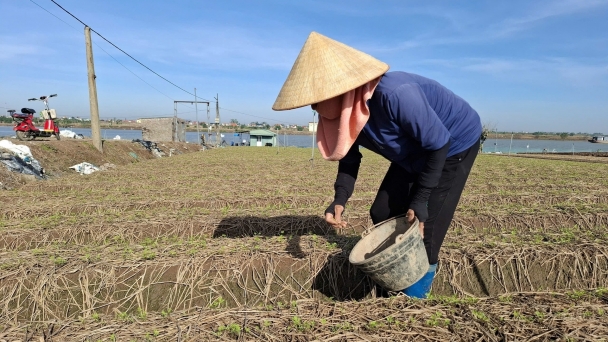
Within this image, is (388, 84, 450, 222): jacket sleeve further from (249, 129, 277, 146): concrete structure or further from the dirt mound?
(249, 129, 277, 146): concrete structure

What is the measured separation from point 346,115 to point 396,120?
297 millimetres

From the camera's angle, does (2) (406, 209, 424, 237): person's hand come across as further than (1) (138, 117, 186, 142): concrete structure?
No

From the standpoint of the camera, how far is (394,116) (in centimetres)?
219

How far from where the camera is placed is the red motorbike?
15281 millimetres

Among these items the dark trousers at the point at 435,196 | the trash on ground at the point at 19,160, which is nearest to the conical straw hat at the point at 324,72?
the dark trousers at the point at 435,196

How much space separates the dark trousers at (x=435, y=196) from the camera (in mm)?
2621

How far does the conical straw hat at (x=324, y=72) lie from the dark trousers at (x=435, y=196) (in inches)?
36.3

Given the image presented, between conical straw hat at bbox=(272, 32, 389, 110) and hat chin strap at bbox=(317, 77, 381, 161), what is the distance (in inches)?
3.3

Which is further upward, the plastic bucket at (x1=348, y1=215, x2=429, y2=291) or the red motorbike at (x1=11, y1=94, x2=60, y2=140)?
the red motorbike at (x1=11, y1=94, x2=60, y2=140)

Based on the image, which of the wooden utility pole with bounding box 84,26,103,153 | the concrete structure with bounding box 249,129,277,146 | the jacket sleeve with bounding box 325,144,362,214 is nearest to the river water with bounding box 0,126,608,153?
the concrete structure with bounding box 249,129,277,146

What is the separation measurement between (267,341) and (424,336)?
2.67ft

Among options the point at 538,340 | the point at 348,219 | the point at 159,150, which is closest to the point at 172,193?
the point at 348,219

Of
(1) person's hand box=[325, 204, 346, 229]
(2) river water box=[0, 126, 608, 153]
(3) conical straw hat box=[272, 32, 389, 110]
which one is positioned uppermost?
(3) conical straw hat box=[272, 32, 389, 110]

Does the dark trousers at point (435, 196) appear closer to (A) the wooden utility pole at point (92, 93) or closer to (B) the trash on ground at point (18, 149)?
(B) the trash on ground at point (18, 149)
